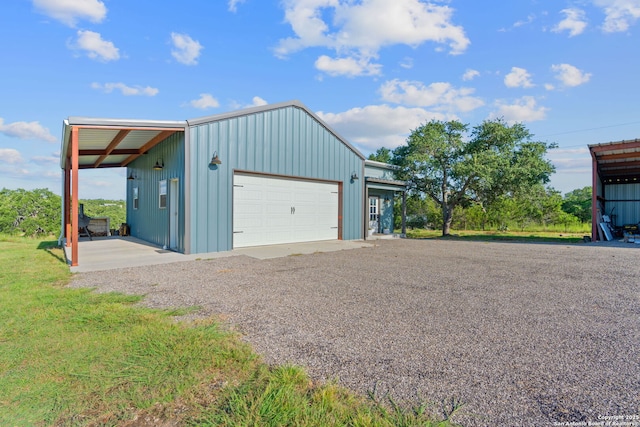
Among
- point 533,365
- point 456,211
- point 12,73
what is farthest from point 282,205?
point 456,211

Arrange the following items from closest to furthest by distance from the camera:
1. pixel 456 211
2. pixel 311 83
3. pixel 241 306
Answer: pixel 241 306, pixel 311 83, pixel 456 211

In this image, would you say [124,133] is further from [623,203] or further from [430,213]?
[623,203]

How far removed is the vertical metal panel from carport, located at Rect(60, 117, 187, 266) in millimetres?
19416

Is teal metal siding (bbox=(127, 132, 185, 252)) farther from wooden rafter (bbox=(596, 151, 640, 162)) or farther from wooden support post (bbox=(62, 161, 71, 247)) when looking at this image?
wooden rafter (bbox=(596, 151, 640, 162))

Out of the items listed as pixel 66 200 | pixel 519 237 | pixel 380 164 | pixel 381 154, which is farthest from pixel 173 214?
pixel 381 154

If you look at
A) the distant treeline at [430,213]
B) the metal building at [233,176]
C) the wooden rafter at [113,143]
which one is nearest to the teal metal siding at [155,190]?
the metal building at [233,176]

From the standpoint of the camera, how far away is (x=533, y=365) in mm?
2246

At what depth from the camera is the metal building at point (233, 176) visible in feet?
25.4

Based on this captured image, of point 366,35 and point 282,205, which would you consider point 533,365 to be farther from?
point 366,35

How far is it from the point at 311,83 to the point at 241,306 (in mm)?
11750

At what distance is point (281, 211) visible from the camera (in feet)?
32.3

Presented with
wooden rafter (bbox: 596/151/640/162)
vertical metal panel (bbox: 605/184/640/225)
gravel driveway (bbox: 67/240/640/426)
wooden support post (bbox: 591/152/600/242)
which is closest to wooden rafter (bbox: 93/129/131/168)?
gravel driveway (bbox: 67/240/640/426)

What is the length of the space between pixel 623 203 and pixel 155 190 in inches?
809

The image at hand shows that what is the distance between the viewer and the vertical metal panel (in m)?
15.0
